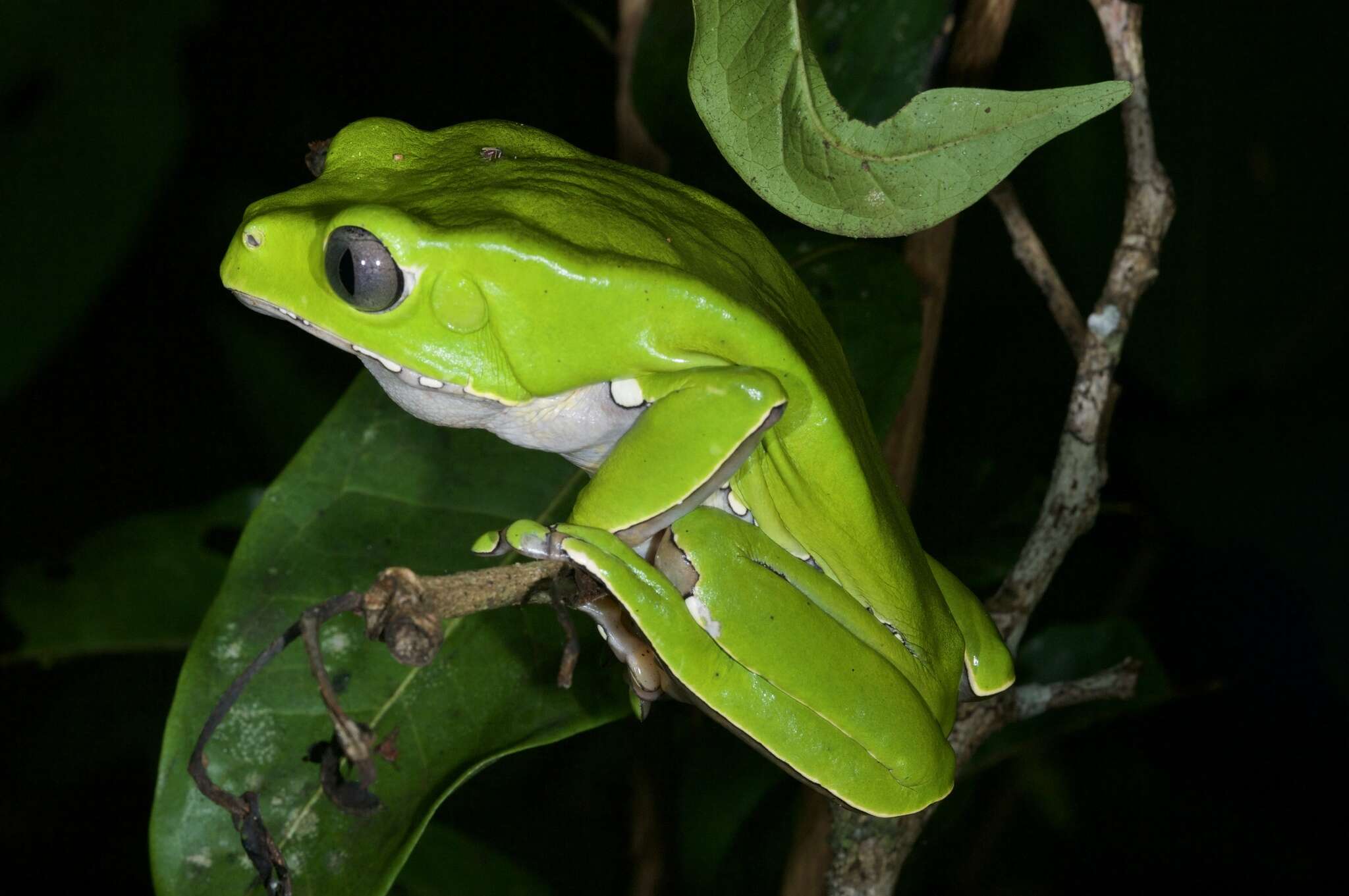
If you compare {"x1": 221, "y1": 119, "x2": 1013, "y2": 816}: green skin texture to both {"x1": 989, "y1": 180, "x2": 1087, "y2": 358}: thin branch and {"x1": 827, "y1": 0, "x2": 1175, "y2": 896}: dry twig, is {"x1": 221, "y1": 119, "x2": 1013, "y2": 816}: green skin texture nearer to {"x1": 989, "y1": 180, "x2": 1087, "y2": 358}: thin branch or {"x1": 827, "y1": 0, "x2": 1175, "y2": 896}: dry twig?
{"x1": 827, "y1": 0, "x2": 1175, "y2": 896}: dry twig

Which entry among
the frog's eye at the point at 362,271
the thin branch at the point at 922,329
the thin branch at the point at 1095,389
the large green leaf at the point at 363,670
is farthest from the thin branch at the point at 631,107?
the frog's eye at the point at 362,271

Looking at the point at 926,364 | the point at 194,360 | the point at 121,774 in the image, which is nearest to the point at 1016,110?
the point at 926,364

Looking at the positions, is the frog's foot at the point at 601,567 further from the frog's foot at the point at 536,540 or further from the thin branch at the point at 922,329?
the thin branch at the point at 922,329

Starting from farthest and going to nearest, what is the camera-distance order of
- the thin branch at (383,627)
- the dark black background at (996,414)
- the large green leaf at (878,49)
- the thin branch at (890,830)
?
the dark black background at (996,414) → the large green leaf at (878,49) → the thin branch at (890,830) → the thin branch at (383,627)

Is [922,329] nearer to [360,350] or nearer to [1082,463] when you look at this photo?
[1082,463]

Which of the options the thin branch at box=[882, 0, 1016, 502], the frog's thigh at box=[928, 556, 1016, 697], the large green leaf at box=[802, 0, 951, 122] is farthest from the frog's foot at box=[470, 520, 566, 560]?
the large green leaf at box=[802, 0, 951, 122]

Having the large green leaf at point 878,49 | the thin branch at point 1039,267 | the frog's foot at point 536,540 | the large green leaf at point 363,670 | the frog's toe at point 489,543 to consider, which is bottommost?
the large green leaf at point 363,670

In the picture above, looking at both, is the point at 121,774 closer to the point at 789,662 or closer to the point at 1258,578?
the point at 789,662

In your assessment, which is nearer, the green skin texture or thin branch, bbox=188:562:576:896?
thin branch, bbox=188:562:576:896
